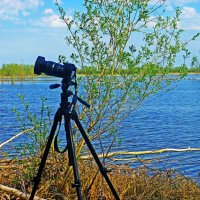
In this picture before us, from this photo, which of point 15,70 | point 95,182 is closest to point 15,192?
point 95,182

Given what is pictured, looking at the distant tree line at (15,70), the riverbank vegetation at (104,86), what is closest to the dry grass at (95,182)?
the riverbank vegetation at (104,86)

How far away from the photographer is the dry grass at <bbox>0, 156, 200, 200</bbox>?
4824mm

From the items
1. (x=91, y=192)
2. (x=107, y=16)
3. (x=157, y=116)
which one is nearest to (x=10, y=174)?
(x=91, y=192)

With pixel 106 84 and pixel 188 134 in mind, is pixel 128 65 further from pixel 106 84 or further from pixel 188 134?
pixel 188 134

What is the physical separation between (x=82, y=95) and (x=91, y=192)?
3.14 feet

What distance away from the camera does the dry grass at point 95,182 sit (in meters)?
4.82

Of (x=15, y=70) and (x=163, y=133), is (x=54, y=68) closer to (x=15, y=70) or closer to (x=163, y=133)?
(x=163, y=133)

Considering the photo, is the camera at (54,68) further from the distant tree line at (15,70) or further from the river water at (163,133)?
the distant tree line at (15,70)

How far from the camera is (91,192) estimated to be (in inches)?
191

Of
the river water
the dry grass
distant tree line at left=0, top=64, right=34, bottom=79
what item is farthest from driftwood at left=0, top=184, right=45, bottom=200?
distant tree line at left=0, top=64, right=34, bottom=79

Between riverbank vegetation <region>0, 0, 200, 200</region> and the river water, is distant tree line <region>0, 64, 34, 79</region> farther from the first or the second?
riverbank vegetation <region>0, 0, 200, 200</region>

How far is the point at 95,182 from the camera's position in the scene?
4.92 m

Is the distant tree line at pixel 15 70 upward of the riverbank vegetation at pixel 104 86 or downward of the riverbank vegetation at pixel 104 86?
downward

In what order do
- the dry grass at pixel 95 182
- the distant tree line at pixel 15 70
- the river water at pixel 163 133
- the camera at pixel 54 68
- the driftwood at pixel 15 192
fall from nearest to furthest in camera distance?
the camera at pixel 54 68, the driftwood at pixel 15 192, the dry grass at pixel 95 182, the river water at pixel 163 133, the distant tree line at pixel 15 70
